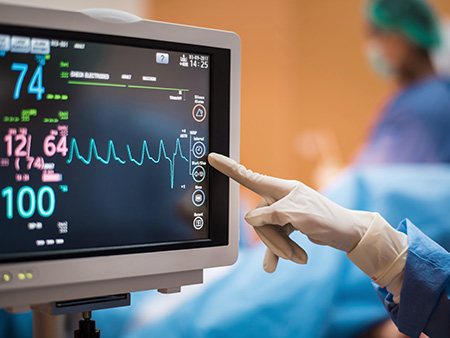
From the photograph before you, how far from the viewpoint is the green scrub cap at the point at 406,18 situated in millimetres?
2842

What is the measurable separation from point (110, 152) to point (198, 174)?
15 cm

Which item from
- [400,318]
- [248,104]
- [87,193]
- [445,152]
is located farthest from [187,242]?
[248,104]

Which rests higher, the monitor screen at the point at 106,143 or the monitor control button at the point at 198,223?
the monitor screen at the point at 106,143

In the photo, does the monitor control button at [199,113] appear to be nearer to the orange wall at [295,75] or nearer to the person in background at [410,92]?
the person in background at [410,92]

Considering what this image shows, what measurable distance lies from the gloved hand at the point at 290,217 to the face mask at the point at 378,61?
2492 mm

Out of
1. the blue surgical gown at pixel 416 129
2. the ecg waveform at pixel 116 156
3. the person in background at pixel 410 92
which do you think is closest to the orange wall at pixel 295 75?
the person in background at pixel 410 92

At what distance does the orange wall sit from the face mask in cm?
7

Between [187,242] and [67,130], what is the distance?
0.81 feet

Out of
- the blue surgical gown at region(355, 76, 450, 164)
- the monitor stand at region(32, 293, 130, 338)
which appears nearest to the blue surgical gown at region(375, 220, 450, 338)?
the monitor stand at region(32, 293, 130, 338)

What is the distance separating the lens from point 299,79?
13.0 ft

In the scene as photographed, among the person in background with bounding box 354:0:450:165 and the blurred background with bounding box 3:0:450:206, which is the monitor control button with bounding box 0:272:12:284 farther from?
the blurred background with bounding box 3:0:450:206

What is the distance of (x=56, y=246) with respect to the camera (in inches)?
26.0

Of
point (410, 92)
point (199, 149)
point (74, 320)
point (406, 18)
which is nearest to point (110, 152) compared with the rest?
point (199, 149)

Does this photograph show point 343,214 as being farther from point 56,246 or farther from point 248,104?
point 248,104
